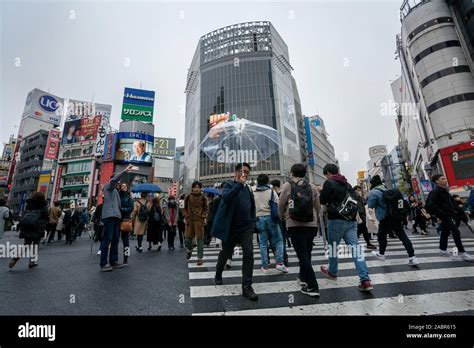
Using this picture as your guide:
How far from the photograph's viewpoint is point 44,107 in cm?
6075

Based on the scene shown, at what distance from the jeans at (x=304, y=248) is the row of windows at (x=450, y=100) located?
36.5 m

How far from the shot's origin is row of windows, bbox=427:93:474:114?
27297mm

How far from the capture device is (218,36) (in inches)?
2323

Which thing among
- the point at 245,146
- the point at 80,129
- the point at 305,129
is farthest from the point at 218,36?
the point at 245,146

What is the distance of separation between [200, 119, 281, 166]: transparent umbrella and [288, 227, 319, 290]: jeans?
314 inches

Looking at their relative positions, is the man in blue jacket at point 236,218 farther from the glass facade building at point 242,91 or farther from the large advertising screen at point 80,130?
the large advertising screen at point 80,130

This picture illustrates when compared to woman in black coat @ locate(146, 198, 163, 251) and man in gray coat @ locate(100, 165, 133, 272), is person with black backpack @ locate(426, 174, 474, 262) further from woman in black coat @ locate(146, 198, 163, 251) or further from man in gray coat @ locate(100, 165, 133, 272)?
woman in black coat @ locate(146, 198, 163, 251)

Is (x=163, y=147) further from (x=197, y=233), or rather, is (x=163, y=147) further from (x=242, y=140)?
(x=197, y=233)

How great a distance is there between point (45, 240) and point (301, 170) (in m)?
13.3

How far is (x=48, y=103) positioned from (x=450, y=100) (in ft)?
272

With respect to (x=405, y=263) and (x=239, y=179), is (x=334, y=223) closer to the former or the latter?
(x=239, y=179)

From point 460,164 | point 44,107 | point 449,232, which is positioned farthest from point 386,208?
point 44,107

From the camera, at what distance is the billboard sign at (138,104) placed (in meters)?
48.5

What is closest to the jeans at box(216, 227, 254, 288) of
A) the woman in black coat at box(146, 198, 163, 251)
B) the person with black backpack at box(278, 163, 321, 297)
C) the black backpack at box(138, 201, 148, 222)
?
the person with black backpack at box(278, 163, 321, 297)
